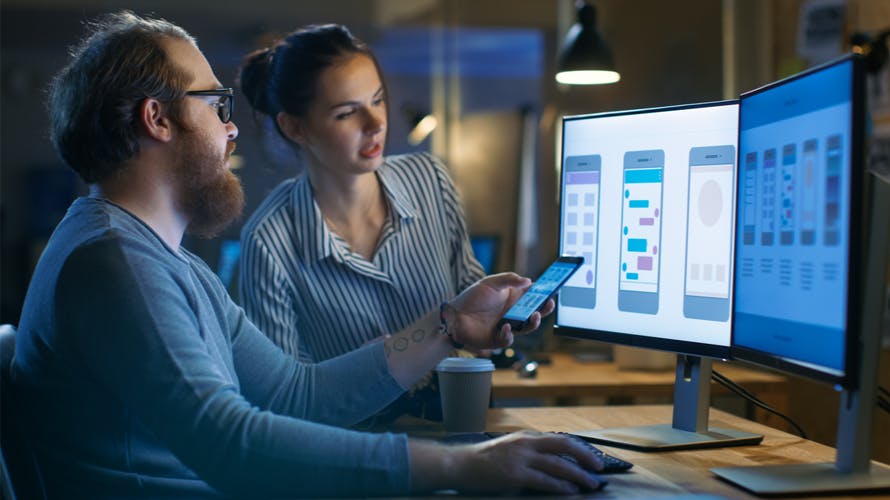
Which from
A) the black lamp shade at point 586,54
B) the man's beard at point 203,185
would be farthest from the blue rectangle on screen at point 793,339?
the black lamp shade at point 586,54

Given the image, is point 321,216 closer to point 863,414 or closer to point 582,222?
point 582,222

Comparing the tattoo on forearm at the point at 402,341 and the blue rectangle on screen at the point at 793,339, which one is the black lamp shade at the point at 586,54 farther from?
the blue rectangle on screen at the point at 793,339

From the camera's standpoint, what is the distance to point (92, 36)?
1.52m

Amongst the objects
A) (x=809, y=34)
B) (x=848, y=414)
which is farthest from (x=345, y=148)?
(x=809, y=34)

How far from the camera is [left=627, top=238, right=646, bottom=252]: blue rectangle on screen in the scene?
1616 mm

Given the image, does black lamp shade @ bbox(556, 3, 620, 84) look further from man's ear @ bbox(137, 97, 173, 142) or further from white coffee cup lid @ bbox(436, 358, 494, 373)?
man's ear @ bbox(137, 97, 173, 142)

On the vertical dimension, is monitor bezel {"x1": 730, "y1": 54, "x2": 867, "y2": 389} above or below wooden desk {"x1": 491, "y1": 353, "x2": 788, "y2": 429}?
above

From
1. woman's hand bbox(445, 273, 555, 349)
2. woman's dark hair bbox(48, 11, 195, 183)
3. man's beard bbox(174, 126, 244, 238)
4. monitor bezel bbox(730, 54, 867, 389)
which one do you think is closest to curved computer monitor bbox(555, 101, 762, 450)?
woman's hand bbox(445, 273, 555, 349)

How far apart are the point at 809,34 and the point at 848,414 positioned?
2159 mm

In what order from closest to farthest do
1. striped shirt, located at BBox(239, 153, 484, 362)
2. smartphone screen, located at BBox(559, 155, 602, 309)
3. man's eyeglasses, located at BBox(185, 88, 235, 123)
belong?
man's eyeglasses, located at BBox(185, 88, 235, 123)
smartphone screen, located at BBox(559, 155, 602, 309)
striped shirt, located at BBox(239, 153, 484, 362)

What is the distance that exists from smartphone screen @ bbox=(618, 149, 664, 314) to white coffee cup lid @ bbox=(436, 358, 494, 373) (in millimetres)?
253

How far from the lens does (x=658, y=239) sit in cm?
160

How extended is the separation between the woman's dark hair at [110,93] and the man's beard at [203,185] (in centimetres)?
6

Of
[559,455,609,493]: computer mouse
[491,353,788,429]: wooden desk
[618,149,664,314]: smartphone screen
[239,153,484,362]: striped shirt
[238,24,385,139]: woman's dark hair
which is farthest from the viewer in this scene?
[491,353,788,429]: wooden desk
